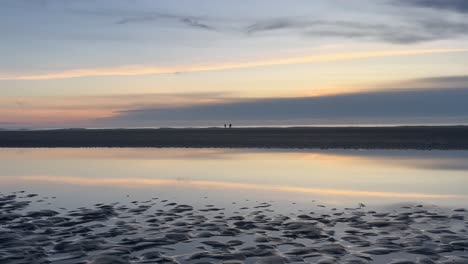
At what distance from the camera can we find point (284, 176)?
22.6 m

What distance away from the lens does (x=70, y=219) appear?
1352 cm

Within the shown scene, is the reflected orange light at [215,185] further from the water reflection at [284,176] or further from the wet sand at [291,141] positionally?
the wet sand at [291,141]

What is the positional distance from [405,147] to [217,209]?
27.8 meters

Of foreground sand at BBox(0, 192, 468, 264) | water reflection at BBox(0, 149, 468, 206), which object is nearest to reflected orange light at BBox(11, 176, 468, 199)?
water reflection at BBox(0, 149, 468, 206)

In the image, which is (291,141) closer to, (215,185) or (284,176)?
(284,176)

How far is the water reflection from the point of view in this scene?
17766 mm

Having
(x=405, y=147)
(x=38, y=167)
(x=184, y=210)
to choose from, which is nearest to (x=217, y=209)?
(x=184, y=210)

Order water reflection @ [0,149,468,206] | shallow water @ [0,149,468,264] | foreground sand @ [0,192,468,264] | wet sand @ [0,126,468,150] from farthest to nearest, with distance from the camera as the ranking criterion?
wet sand @ [0,126,468,150], water reflection @ [0,149,468,206], shallow water @ [0,149,468,264], foreground sand @ [0,192,468,264]

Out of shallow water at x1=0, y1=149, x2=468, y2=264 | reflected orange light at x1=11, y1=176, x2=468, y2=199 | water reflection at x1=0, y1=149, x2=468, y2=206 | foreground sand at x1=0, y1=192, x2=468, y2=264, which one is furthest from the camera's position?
water reflection at x1=0, y1=149, x2=468, y2=206

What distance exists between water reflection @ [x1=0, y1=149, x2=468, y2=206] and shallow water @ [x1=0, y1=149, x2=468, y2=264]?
0.07m

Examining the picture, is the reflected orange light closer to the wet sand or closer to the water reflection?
the water reflection

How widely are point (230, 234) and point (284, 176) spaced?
11.2 m

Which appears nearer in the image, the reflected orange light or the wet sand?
the reflected orange light

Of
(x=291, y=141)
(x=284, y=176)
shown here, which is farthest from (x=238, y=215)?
(x=291, y=141)
